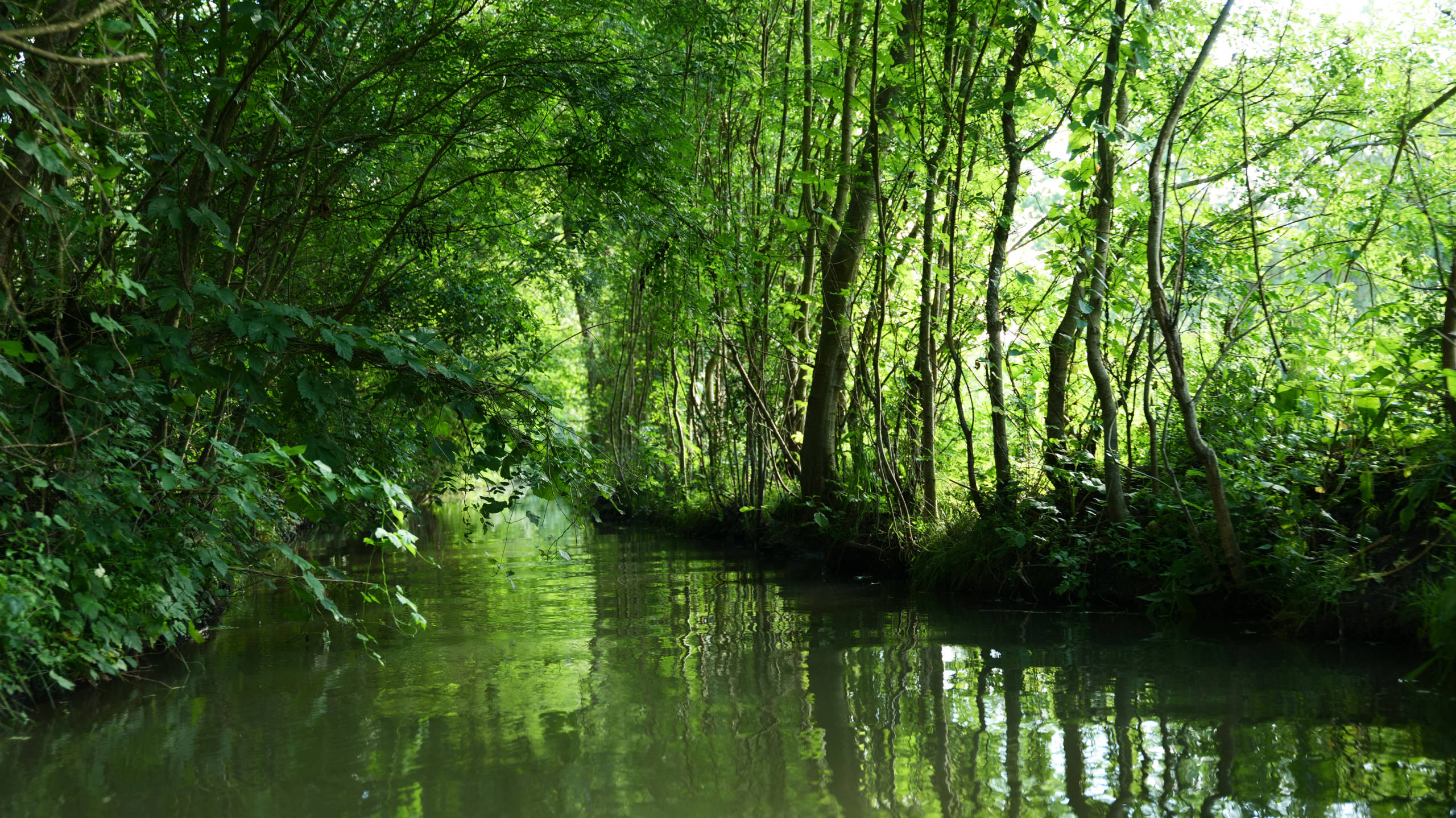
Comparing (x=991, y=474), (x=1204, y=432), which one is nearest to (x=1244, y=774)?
(x=1204, y=432)

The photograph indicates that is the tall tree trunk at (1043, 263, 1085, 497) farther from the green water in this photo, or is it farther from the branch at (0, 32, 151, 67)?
the branch at (0, 32, 151, 67)

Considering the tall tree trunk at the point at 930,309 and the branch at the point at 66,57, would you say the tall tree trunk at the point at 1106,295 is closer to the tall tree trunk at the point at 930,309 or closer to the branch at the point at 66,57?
the tall tree trunk at the point at 930,309

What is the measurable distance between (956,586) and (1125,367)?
7.63 ft

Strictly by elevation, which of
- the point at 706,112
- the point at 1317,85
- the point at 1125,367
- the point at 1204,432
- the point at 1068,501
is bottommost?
the point at 1068,501

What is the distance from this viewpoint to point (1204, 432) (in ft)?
22.9

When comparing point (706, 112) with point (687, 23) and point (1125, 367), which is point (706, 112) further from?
point (1125, 367)

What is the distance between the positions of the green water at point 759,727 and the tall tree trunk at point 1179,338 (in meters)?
0.64

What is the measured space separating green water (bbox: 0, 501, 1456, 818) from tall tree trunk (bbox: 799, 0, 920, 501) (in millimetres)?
4168

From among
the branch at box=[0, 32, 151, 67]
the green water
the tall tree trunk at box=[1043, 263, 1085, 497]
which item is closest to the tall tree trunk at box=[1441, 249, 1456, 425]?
the green water

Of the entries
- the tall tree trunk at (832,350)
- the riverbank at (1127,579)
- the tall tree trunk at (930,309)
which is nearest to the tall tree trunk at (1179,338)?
the riverbank at (1127,579)

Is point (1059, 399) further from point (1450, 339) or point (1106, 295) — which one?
point (1450, 339)

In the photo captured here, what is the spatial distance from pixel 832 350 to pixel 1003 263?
139 inches

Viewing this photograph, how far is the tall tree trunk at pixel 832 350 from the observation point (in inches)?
414

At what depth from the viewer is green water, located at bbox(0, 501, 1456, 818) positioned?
3.47 meters
